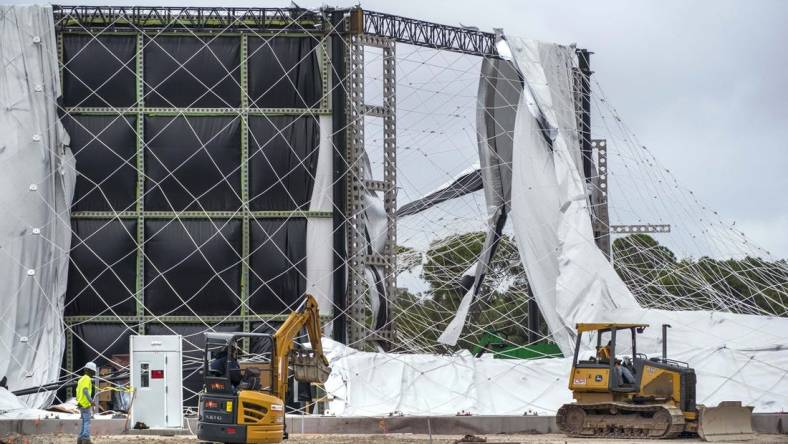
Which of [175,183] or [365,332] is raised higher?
[175,183]

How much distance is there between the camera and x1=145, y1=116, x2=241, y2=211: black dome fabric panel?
3556 cm

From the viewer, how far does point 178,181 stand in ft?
117

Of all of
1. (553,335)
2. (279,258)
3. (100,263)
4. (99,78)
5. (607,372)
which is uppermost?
(99,78)

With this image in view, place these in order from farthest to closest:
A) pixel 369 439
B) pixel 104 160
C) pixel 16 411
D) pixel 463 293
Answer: pixel 463 293 → pixel 104 160 → pixel 16 411 → pixel 369 439

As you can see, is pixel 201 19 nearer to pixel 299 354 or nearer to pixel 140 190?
pixel 140 190

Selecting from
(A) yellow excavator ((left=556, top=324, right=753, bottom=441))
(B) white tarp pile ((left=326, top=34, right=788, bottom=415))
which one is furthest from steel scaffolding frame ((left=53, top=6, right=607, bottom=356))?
(A) yellow excavator ((left=556, top=324, right=753, bottom=441))

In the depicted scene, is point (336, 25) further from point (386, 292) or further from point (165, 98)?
point (386, 292)

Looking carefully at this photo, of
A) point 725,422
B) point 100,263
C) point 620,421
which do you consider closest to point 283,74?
point 100,263

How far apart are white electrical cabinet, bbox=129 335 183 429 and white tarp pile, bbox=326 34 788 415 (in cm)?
435

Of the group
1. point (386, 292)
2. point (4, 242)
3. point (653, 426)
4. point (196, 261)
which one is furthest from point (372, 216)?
point (653, 426)

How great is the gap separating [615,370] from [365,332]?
31.8ft

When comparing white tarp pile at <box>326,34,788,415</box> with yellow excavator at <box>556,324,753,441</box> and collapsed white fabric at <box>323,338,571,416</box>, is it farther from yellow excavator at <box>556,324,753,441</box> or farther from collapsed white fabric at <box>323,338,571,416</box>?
yellow excavator at <box>556,324,753,441</box>

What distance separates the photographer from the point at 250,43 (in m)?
36.1

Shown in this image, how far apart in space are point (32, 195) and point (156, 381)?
8309mm
